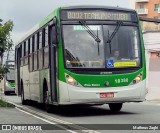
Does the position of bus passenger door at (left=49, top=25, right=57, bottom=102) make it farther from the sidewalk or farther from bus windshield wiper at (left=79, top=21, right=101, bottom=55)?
the sidewalk

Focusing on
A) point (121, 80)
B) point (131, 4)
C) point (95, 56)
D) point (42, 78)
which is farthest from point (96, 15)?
point (131, 4)

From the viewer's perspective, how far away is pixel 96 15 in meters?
16.0

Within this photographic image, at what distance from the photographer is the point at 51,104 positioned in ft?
56.7

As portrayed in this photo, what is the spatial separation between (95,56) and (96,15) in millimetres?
1414

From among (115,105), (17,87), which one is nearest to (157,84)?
(17,87)

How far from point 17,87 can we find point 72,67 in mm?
10983

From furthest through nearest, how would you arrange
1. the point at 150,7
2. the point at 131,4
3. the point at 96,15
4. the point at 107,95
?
1. the point at 131,4
2. the point at 150,7
3. the point at 96,15
4. the point at 107,95

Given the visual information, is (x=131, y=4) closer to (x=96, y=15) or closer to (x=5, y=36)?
(x=5, y=36)

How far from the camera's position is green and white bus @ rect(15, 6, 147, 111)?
1530 centimetres

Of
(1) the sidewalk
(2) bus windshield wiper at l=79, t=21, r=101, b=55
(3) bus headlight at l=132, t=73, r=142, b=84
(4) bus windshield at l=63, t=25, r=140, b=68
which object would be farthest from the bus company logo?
(1) the sidewalk

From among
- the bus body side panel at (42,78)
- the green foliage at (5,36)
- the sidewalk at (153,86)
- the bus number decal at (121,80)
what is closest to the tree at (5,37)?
the green foliage at (5,36)

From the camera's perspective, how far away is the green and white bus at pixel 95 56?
1530 cm

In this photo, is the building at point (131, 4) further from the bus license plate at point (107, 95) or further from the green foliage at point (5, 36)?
the bus license plate at point (107, 95)

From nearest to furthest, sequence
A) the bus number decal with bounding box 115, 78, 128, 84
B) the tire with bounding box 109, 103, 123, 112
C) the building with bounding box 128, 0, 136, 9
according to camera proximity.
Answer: the bus number decal with bounding box 115, 78, 128, 84, the tire with bounding box 109, 103, 123, 112, the building with bounding box 128, 0, 136, 9
